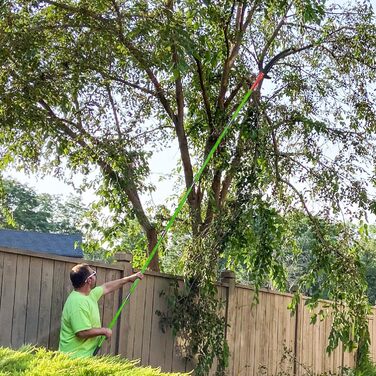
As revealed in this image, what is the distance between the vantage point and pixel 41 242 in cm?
2389

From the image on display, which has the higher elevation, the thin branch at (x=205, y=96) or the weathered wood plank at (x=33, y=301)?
the thin branch at (x=205, y=96)

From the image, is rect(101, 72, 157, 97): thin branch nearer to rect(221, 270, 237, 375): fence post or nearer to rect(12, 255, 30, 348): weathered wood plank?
rect(221, 270, 237, 375): fence post

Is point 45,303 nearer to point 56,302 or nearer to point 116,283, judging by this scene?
point 56,302

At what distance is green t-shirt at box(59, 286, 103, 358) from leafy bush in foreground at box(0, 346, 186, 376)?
2.28 metres

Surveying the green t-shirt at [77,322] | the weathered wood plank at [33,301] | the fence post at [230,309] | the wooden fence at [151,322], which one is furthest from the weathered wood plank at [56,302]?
the fence post at [230,309]

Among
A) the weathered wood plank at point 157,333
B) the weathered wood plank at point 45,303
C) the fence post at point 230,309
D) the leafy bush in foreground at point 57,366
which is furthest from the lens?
the fence post at point 230,309

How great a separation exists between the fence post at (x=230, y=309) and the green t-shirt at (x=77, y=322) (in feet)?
9.16

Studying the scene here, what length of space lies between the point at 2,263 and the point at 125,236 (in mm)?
5451

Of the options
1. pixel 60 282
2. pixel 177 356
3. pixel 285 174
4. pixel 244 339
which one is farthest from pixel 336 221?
pixel 60 282

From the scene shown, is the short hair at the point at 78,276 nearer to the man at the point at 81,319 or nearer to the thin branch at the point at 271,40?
the man at the point at 81,319

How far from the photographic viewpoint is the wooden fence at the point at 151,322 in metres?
5.47

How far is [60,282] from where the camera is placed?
19.2ft

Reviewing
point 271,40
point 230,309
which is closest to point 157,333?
point 230,309

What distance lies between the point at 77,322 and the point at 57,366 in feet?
8.43
